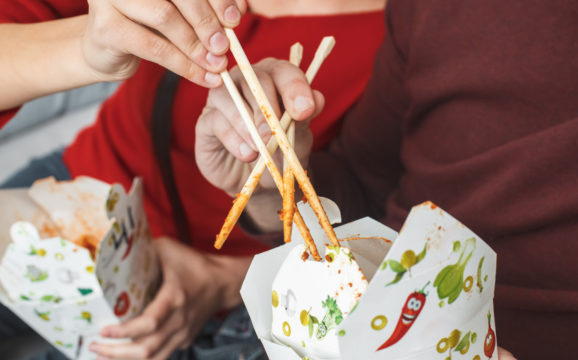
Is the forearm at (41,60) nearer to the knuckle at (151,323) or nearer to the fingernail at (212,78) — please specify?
the fingernail at (212,78)

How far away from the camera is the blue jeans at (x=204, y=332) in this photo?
646 mm

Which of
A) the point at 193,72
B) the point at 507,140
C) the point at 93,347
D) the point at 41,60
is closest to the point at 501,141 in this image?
the point at 507,140

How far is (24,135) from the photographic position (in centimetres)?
141

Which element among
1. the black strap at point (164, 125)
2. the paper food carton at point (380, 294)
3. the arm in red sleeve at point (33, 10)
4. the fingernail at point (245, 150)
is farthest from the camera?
the black strap at point (164, 125)

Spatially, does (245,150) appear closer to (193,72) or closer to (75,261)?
(193,72)

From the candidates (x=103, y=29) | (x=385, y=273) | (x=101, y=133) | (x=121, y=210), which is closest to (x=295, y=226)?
(x=385, y=273)

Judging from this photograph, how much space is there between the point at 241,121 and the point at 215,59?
6cm

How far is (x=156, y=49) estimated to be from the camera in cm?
37

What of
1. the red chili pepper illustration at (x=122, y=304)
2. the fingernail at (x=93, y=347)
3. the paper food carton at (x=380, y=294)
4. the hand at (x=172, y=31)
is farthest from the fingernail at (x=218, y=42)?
the fingernail at (x=93, y=347)

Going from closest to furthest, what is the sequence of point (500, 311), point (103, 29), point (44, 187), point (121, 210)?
point (103, 29) → point (500, 311) → point (121, 210) → point (44, 187)

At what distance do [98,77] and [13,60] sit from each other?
132 millimetres

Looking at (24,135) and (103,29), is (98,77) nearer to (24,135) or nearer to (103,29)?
(103,29)

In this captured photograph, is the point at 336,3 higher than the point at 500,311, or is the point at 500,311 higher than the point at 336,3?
the point at 336,3

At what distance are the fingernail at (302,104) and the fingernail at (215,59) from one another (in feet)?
0.21
